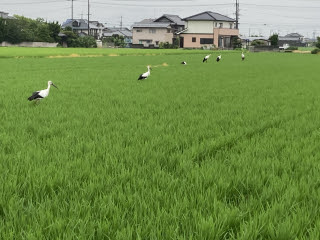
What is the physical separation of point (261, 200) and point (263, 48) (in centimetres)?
6370

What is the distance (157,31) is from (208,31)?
38.9ft

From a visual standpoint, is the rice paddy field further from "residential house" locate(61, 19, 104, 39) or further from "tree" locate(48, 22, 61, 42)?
"residential house" locate(61, 19, 104, 39)

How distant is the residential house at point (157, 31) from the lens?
7194cm

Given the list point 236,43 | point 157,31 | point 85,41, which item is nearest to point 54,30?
point 85,41

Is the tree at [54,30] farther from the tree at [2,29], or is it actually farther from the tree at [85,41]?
the tree at [2,29]

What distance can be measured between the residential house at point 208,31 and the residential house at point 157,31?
12.4ft

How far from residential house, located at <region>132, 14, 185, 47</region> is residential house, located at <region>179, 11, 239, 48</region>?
12.4 ft

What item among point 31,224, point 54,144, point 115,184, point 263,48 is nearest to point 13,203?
point 31,224

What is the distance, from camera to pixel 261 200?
2.59 meters

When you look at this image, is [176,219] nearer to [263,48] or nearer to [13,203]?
[13,203]

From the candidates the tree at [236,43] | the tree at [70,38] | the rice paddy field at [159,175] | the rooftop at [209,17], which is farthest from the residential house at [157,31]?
the rice paddy field at [159,175]

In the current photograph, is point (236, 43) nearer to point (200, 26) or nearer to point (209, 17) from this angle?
point (209, 17)

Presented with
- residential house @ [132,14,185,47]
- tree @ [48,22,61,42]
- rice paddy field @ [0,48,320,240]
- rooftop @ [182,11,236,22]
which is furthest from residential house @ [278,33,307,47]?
rice paddy field @ [0,48,320,240]

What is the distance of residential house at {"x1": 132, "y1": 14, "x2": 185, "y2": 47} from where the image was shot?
71.9m
